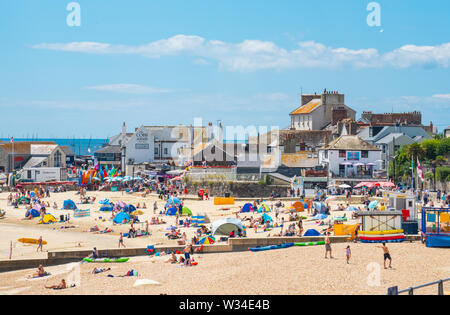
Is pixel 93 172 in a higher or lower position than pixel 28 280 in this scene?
higher

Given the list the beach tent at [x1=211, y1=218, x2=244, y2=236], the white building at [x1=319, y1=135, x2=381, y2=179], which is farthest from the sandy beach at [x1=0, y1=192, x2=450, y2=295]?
the white building at [x1=319, y1=135, x2=381, y2=179]

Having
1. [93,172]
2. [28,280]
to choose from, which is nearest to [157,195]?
[93,172]

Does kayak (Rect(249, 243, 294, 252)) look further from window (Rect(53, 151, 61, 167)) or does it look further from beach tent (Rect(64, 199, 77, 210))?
window (Rect(53, 151, 61, 167))

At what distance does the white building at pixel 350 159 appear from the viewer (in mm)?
46781

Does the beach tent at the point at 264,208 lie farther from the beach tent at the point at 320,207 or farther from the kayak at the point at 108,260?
the kayak at the point at 108,260

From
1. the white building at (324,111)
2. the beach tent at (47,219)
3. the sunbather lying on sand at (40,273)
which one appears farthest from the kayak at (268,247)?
the white building at (324,111)

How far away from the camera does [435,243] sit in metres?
22.0

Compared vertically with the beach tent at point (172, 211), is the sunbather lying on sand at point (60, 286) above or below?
below

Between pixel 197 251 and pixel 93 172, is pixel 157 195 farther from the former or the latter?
pixel 197 251

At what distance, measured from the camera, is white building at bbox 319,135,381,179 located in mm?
46781

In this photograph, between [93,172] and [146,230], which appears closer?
[146,230]
